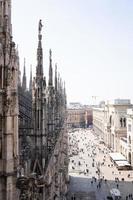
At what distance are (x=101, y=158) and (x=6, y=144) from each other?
3589 inches

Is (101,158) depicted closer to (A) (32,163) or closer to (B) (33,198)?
(A) (32,163)

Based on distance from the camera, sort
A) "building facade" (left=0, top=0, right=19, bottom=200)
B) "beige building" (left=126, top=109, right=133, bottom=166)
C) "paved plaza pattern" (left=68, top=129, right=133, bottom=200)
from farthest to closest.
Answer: "beige building" (left=126, top=109, right=133, bottom=166), "paved plaza pattern" (left=68, top=129, right=133, bottom=200), "building facade" (left=0, top=0, right=19, bottom=200)

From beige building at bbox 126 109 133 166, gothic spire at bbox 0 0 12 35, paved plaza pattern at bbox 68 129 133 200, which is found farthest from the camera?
beige building at bbox 126 109 133 166

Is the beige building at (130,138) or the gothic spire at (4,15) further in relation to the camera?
the beige building at (130,138)

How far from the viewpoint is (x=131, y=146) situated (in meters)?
89.6

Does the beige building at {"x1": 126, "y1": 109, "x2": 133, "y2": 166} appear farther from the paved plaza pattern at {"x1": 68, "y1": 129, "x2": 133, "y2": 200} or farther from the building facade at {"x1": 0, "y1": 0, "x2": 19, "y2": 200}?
the building facade at {"x1": 0, "y1": 0, "x2": 19, "y2": 200}

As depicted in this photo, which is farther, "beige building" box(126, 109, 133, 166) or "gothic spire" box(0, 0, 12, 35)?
"beige building" box(126, 109, 133, 166)

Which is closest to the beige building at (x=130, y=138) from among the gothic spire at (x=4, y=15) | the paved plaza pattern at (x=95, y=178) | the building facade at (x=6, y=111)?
the paved plaza pattern at (x=95, y=178)

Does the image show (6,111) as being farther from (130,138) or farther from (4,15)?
(130,138)

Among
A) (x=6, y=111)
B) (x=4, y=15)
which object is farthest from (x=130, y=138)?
(x=4, y=15)

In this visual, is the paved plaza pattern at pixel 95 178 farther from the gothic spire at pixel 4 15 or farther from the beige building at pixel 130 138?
the gothic spire at pixel 4 15

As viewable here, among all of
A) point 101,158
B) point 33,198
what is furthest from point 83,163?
point 33,198

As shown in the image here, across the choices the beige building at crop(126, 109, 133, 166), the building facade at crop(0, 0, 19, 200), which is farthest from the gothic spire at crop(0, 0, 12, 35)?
the beige building at crop(126, 109, 133, 166)

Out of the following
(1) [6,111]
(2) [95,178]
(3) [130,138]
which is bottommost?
(2) [95,178]
